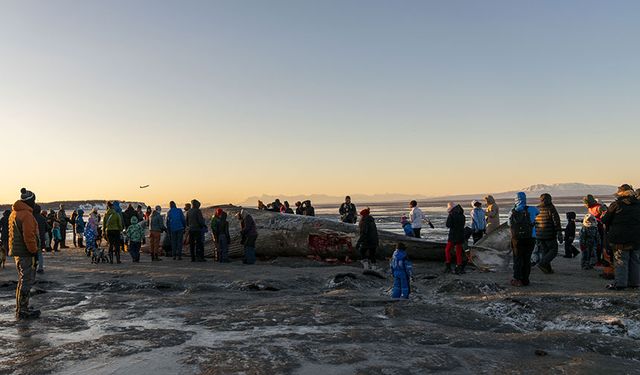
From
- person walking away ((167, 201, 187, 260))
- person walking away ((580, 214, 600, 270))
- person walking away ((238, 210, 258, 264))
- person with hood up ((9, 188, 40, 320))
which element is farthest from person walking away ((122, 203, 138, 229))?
person walking away ((580, 214, 600, 270))

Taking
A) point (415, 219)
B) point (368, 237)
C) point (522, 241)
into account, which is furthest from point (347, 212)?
point (522, 241)

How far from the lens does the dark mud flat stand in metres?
5.46

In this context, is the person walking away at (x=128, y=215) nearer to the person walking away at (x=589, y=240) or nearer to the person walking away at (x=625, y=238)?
the person walking away at (x=589, y=240)

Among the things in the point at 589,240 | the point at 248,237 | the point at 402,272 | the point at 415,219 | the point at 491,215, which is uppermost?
the point at 491,215

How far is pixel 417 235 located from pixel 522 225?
720 centimetres

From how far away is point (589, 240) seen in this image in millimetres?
12531

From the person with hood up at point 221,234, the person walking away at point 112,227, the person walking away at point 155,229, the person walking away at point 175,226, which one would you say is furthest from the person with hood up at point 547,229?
the person walking away at point 112,227

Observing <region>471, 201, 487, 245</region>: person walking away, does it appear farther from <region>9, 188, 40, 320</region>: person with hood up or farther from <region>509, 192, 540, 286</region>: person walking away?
<region>9, 188, 40, 320</region>: person with hood up

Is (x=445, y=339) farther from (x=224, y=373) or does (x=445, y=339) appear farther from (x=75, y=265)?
(x=75, y=265)

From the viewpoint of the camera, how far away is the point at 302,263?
15344 mm

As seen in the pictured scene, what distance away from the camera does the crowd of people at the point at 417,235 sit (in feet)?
28.3

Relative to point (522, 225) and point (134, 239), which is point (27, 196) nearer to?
point (134, 239)

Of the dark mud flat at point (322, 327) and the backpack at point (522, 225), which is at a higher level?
the backpack at point (522, 225)

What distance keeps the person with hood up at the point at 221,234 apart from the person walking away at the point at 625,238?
10.8 metres
